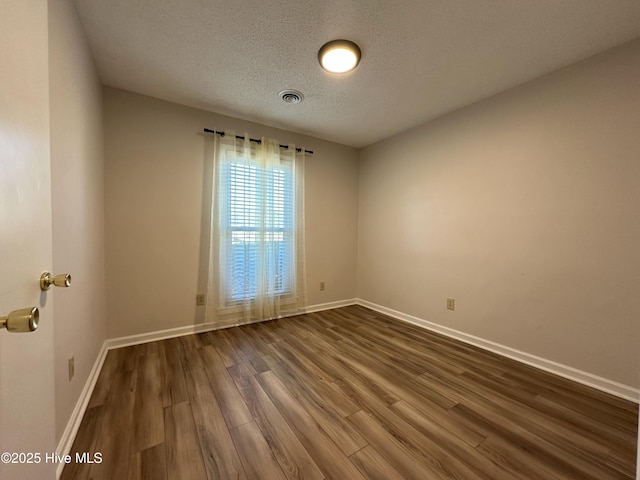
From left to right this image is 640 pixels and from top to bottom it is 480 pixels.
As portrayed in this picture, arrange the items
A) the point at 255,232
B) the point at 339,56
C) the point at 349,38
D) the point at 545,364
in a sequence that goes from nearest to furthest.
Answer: the point at 349,38
the point at 339,56
the point at 545,364
the point at 255,232

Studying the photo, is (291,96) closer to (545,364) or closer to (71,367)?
(71,367)

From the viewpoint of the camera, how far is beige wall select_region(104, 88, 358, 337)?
222 cm

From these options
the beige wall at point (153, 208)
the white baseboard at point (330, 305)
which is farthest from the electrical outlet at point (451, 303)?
the beige wall at point (153, 208)

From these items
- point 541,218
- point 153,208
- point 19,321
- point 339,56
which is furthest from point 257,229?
point 541,218

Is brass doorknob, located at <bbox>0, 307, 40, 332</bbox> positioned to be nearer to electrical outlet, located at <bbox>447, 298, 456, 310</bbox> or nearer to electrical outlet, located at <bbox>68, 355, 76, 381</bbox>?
electrical outlet, located at <bbox>68, 355, 76, 381</bbox>

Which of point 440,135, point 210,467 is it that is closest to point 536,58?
point 440,135

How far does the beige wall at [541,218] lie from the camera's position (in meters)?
1.66

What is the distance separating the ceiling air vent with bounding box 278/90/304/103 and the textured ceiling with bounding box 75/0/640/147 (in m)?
0.06

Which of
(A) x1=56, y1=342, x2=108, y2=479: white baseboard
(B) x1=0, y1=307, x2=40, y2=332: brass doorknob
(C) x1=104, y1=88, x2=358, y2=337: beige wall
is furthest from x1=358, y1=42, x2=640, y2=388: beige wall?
(A) x1=56, y1=342, x2=108, y2=479: white baseboard

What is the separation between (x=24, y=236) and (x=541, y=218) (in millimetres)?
2893

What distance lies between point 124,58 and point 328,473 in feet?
9.67

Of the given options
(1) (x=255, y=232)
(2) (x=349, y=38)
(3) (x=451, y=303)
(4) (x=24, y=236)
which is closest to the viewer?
(4) (x=24, y=236)

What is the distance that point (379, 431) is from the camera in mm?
1327

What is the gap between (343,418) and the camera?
4.66 feet
